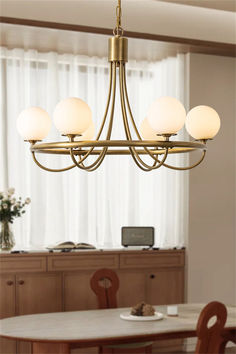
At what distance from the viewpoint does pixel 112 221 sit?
5.18m

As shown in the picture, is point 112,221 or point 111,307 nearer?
point 111,307

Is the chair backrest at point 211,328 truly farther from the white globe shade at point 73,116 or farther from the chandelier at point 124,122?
the white globe shade at point 73,116

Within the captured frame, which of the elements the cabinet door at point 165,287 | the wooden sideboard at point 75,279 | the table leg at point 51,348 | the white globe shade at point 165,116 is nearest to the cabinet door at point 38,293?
the wooden sideboard at point 75,279

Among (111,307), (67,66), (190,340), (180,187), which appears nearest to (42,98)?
(67,66)

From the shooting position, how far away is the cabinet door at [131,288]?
4.91 metres

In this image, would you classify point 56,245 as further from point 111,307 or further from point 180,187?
point 180,187

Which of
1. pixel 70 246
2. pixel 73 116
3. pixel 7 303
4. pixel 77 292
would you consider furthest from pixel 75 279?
pixel 73 116

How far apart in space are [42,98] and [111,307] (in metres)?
1.84

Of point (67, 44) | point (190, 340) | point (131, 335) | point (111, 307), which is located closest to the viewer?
point (131, 335)

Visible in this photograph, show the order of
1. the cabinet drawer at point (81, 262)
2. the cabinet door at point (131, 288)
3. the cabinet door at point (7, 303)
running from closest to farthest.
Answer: the cabinet door at point (7, 303)
the cabinet drawer at point (81, 262)
the cabinet door at point (131, 288)

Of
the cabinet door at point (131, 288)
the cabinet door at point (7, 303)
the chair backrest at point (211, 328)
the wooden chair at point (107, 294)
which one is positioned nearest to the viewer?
the chair backrest at point (211, 328)

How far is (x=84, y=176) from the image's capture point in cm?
511

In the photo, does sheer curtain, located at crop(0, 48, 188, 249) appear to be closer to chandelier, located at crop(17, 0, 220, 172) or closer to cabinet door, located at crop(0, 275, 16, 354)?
cabinet door, located at crop(0, 275, 16, 354)

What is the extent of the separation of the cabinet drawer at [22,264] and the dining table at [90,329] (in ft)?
2.71
